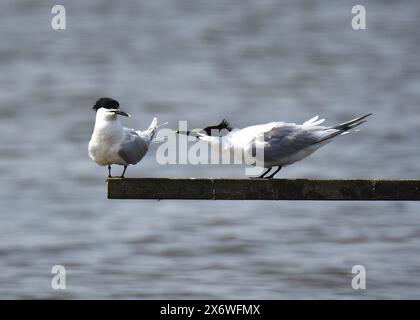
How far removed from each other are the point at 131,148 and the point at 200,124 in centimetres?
673

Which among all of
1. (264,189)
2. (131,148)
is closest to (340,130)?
(264,189)

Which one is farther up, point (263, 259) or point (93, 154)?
Result: point (93, 154)

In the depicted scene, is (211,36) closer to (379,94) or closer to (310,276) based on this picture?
(379,94)

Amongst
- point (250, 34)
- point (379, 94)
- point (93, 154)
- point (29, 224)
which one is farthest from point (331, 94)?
point (93, 154)

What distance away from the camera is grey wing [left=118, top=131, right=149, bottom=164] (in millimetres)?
8289

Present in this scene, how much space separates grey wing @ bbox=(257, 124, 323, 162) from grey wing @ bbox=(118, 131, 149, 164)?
0.92 meters

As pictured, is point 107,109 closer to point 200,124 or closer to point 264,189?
point 264,189

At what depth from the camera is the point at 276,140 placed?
26.9ft

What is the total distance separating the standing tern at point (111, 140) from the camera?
8.27 m

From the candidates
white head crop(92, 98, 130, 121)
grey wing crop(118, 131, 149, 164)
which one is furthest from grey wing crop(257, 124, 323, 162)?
white head crop(92, 98, 130, 121)

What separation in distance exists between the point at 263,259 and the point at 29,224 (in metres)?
2.65

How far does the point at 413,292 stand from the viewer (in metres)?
10.1

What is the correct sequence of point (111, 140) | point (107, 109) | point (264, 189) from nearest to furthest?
1. point (264, 189)
2. point (111, 140)
3. point (107, 109)

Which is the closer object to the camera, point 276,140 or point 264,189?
point 264,189
